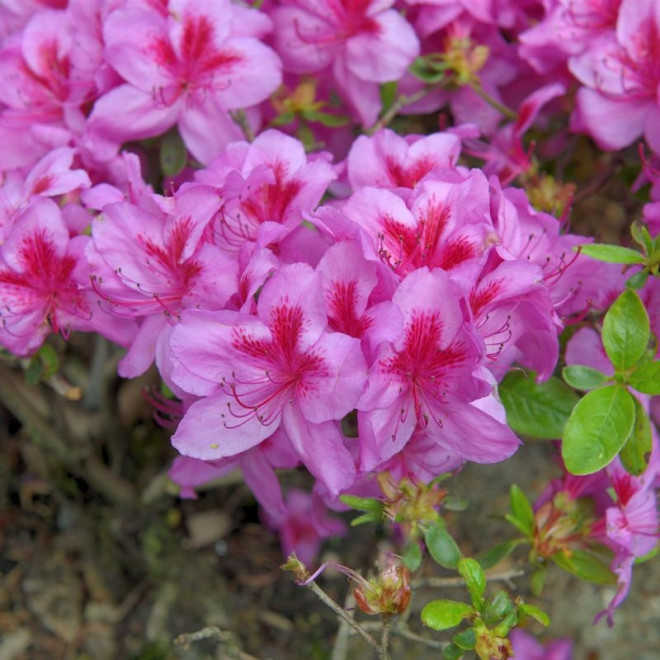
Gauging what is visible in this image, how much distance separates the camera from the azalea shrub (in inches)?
A: 42.2

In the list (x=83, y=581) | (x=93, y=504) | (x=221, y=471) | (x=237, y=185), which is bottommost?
(x=83, y=581)

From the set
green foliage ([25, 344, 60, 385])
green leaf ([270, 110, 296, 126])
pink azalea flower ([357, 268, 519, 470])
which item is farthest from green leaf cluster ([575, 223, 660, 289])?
green foliage ([25, 344, 60, 385])

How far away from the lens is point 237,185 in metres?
1.15

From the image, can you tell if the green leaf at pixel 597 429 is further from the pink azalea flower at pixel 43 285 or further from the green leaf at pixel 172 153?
the green leaf at pixel 172 153

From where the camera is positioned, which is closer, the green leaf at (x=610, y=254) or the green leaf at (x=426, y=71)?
the green leaf at (x=610, y=254)

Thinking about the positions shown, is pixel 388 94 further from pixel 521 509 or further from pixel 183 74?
pixel 521 509

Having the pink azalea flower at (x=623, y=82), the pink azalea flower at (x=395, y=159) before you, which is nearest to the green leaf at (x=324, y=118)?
the pink azalea flower at (x=395, y=159)

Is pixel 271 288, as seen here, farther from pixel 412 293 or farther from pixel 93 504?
pixel 93 504

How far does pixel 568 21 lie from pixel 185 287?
84 centimetres

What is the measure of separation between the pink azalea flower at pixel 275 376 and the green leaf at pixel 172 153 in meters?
0.49

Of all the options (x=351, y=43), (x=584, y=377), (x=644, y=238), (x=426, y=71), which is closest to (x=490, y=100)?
(x=426, y=71)

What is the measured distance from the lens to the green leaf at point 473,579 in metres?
1.12

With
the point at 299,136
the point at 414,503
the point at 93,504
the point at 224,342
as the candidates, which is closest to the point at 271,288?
the point at 224,342

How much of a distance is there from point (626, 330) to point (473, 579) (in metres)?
0.38
